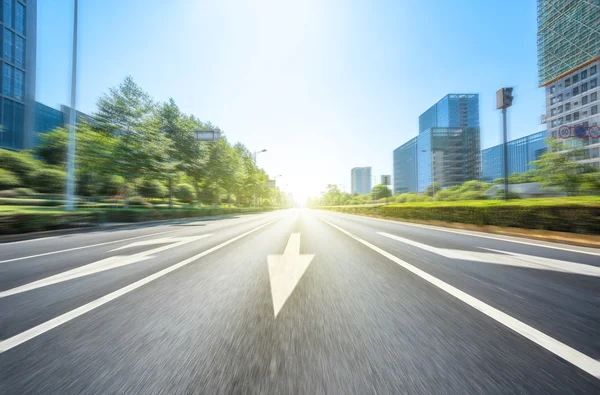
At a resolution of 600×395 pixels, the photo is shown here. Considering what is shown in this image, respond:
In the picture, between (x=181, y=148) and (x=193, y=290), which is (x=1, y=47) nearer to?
(x=181, y=148)

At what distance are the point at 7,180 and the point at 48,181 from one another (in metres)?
3.34

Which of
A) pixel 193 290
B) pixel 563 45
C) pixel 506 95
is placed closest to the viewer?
pixel 193 290

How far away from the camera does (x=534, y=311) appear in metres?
2.19

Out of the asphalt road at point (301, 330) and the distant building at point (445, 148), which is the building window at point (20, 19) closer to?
the asphalt road at point (301, 330)

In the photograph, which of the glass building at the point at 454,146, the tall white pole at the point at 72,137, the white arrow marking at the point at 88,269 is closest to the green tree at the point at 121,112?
the tall white pole at the point at 72,137

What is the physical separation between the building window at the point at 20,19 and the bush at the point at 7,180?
32824mm

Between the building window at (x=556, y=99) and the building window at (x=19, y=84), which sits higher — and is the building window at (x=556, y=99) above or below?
above

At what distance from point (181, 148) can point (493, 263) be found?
26.6 m

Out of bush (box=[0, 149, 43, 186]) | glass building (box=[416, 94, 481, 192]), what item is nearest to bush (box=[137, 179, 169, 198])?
bush (box=[0, 149, 43, 186])

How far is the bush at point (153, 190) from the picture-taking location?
104 ft

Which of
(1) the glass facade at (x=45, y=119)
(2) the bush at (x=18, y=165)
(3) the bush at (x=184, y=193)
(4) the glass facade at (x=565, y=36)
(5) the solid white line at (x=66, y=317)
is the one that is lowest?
(5) the solid white line at (x=66, y=317)

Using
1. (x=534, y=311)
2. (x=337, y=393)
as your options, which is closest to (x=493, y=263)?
(x=534, y=311)

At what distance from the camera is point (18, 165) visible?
71.0ft

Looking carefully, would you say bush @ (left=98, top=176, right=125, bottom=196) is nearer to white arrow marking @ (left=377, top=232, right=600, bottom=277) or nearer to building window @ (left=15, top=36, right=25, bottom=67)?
building window @ (left=15, top=36, right=25, bottom=67)
